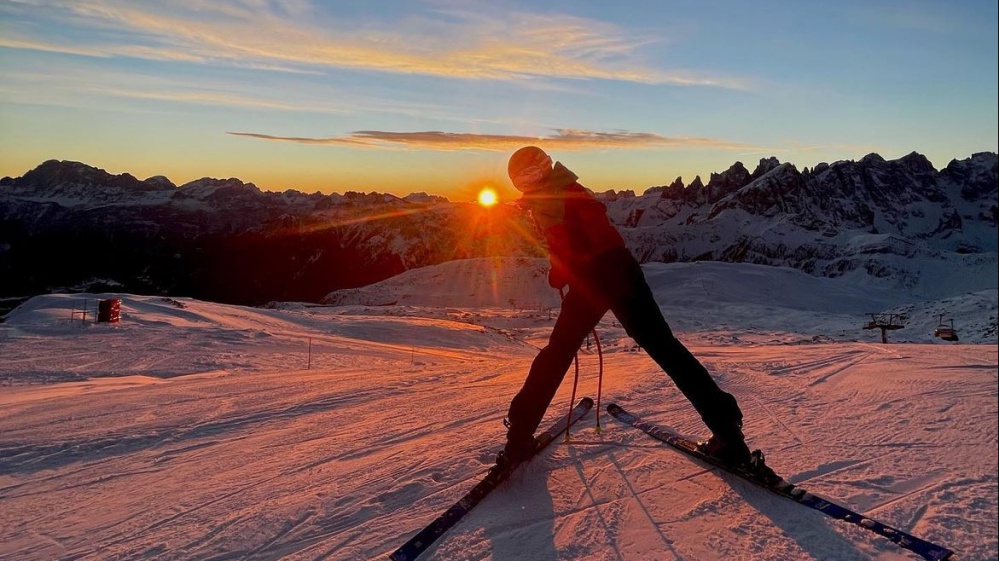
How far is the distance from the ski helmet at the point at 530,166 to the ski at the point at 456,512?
1.83 meters

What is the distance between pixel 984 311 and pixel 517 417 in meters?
38.2

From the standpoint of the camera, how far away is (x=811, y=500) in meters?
3.50

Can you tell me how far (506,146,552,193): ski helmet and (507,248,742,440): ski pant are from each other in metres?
0.68

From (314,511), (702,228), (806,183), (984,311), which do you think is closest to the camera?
(314,511)

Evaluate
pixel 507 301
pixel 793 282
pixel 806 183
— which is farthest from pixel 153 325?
pixel 806 183

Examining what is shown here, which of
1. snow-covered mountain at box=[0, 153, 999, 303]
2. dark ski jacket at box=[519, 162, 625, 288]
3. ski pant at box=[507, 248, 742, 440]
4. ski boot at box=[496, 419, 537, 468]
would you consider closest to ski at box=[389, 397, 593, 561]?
ski boot at box=[496, 419, 537, 468]

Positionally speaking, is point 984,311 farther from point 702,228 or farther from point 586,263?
point 702,228

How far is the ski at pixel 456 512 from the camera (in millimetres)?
3127

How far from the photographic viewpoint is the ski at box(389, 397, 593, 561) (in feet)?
10.3

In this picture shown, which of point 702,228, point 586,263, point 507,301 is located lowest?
point 507,301

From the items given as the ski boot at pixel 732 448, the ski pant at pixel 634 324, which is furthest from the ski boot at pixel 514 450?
the ski boot at pixel 732 448

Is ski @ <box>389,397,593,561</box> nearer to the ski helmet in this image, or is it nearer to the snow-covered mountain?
the ski helmet

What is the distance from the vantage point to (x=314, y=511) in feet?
12.1

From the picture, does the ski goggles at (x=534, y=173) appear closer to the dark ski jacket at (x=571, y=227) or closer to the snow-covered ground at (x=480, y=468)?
the dark ski jacket at (x=571, y=227)
